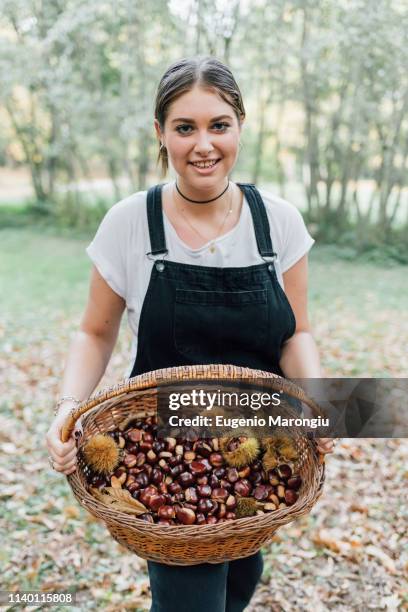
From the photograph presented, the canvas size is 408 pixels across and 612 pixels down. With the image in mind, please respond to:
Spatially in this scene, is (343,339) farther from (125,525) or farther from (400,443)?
(125,525)

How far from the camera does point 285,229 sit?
2025mm

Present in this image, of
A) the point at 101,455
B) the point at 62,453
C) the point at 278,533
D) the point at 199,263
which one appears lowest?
the point at 278,533

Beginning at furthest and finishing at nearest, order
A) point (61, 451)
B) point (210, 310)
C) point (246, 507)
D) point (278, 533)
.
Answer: point (278, 533) < point (210, 310) < point (246, 507) < point (61, 451)

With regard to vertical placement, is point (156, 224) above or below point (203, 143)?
below

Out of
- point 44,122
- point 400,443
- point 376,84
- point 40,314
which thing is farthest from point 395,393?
point 44,122

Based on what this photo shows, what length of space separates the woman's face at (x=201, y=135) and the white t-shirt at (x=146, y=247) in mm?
214

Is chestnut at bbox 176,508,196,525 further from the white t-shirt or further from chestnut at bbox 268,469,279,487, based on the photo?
the white t-shirt

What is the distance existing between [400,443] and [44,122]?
13.4 m

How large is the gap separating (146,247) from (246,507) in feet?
2.94

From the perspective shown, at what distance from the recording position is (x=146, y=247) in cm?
197

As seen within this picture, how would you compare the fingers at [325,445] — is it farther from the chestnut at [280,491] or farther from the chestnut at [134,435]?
the chestnut at [134,435]

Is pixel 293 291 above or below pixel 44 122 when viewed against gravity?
above

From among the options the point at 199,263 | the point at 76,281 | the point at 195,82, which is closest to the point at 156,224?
the point at 199,263

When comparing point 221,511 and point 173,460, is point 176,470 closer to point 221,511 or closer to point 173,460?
point 173,460
